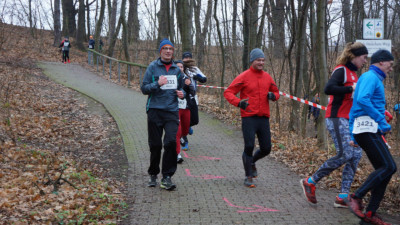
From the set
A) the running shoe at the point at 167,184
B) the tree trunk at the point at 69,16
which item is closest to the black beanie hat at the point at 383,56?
the running shoe at the point at 167,184

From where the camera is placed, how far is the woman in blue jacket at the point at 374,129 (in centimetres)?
482

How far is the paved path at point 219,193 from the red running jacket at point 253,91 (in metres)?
→ 1.22

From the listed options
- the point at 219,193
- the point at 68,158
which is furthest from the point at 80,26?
the point at 219,193

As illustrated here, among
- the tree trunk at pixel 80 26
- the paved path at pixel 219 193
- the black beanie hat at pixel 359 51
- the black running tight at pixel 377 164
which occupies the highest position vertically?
the tree trunk at pixel 80 26

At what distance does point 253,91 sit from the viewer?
21.0 feet

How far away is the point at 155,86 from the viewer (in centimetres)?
612

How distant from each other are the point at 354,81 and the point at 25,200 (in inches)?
181

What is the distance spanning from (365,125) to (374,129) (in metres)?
0.11

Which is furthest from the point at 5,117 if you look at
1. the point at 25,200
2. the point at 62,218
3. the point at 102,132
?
the point at 62,218

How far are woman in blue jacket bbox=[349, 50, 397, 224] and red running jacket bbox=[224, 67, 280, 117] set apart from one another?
1633mm

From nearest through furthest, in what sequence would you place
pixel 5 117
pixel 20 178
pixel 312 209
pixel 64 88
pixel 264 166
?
pixel 312 209
pixel 20 178
pixel 264 166
pixel 5 117
pixel 64 88

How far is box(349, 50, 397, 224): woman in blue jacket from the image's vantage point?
4.82 m

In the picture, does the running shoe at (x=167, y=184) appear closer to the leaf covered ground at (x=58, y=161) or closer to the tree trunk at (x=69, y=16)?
the leaf covered ground at (x=58, y=161)

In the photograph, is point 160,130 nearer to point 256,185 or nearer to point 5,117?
point 256,185
